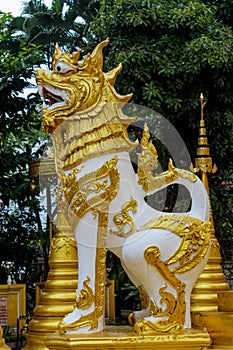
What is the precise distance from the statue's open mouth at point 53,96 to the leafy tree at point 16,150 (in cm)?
553

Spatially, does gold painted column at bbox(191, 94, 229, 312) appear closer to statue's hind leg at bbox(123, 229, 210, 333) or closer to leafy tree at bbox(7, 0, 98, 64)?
statue's hind leg at bbox(123, 229, 210, 333)

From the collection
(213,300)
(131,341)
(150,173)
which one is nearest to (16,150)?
(213,300)

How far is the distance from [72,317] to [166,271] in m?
0.89

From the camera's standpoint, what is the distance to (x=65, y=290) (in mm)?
6965

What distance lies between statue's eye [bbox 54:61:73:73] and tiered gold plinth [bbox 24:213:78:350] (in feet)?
6.52

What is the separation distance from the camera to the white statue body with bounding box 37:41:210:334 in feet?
17.8

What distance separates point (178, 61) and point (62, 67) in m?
4.68

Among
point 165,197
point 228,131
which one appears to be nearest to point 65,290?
point 165,197

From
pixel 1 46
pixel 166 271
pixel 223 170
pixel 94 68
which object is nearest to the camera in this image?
pixel 166 271

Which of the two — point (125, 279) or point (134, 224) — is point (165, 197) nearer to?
point (125, 279)

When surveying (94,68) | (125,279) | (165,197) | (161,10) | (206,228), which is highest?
(161,10)

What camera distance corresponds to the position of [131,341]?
525 centimetres

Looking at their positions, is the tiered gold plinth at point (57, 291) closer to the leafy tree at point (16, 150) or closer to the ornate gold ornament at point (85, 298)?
the ornate gold ornament at point (85, 298)

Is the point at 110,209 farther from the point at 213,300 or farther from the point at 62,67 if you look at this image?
the point at 213,300
